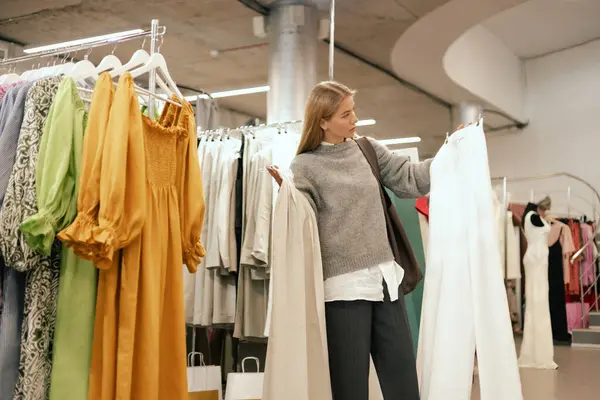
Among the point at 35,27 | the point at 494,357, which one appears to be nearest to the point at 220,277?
the point at 494,357

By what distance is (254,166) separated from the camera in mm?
3885

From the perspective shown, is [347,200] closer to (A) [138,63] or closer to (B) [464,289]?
(B) [464,289]

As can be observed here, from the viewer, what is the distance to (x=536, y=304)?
22.4ft

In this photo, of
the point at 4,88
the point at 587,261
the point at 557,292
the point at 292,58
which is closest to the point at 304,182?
the point at 4,88

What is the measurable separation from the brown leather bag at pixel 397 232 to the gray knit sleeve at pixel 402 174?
3 centimetres

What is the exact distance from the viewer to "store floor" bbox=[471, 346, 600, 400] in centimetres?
456

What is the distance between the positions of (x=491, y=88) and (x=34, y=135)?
9187 millimetres

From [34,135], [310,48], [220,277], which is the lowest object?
[220,277]

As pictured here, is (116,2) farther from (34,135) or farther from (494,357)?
(494,357)

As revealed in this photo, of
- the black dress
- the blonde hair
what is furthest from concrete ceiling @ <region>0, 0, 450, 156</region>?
the blonde hair

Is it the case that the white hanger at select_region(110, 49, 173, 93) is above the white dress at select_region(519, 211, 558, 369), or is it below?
above

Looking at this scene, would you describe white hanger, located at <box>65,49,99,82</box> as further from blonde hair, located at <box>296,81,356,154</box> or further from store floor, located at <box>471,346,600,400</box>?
store floor, located at <box>471,346,600,400</box>

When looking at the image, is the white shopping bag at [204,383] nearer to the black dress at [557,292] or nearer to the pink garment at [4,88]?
the pink garment at [4,88]

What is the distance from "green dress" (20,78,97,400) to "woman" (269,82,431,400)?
29.2 inches
